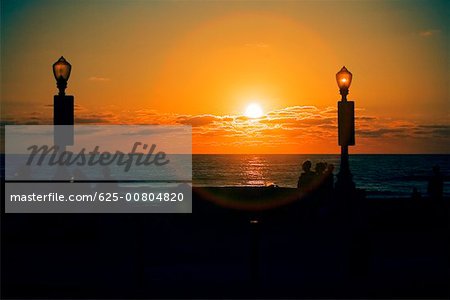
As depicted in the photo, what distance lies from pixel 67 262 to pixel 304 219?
27.5 feet

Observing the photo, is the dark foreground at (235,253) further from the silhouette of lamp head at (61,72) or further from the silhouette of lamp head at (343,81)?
the silhouette of lamp head at (61,72)

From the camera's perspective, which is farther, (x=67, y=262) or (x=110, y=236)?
(x=110, y=236)

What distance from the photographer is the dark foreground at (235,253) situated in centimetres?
1187

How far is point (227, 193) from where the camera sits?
2564cm

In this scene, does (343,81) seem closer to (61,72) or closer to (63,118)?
(63,118)

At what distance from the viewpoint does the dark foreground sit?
1187 centimetres

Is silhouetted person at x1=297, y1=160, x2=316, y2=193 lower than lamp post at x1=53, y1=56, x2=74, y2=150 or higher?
lower

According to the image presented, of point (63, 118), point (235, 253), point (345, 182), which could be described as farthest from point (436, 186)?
point (63, 118)

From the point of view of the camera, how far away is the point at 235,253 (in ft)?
51.5

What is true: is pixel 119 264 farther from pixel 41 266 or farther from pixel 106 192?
pixel 106 192


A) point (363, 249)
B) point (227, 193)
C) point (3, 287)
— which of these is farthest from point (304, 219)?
point (3, 287)

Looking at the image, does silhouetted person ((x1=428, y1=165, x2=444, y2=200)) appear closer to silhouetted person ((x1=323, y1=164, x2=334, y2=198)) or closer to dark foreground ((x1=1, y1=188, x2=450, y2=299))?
dark foreground ((x1=1, y1=188, x2=450, y2=299))

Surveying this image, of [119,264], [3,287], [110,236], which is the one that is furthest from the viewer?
[110,236]

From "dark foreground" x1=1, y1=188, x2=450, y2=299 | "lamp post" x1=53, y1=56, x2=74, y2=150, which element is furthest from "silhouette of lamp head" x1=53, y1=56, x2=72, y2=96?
"dark foreground" x1=1, y1=188, x2=450, y2=299
